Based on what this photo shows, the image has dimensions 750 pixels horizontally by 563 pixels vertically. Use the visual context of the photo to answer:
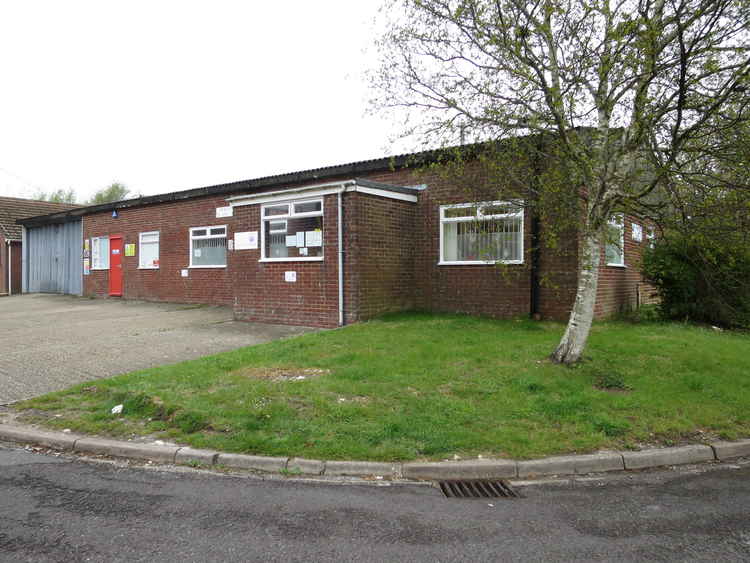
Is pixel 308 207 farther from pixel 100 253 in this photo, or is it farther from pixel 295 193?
pixel 100 253

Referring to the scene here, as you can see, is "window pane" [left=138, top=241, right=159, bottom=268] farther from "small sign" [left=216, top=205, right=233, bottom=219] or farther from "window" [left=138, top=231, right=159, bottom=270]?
"small sign" [left=216, top=205, right=233, bottom=219]

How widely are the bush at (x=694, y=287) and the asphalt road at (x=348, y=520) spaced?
313 inches

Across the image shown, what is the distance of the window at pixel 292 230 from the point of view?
11.6 m

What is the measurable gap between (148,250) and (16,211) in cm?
1221

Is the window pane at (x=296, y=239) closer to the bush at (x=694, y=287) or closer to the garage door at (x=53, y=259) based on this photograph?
the bush at (x=694, y=287)

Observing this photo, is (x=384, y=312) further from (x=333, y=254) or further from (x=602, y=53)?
(x=602, y=53)

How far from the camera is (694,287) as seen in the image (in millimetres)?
11586

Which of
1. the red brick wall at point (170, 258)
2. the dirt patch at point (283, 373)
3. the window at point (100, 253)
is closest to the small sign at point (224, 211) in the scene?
the red brick wall at point (170, 258)

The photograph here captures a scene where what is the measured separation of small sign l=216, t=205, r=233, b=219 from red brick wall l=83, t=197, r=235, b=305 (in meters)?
0.13

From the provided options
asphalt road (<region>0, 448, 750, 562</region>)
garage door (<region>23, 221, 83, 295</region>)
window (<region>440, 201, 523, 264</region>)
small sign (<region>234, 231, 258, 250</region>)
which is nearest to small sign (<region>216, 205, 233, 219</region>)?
small sign (<region>234, 231, 258, 250</region>)

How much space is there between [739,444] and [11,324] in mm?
14643

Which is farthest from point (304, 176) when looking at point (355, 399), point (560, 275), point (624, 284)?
point (355, 399)

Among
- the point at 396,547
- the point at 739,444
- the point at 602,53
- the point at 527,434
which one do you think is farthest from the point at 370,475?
the point at 602,53

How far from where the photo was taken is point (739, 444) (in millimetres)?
5066
